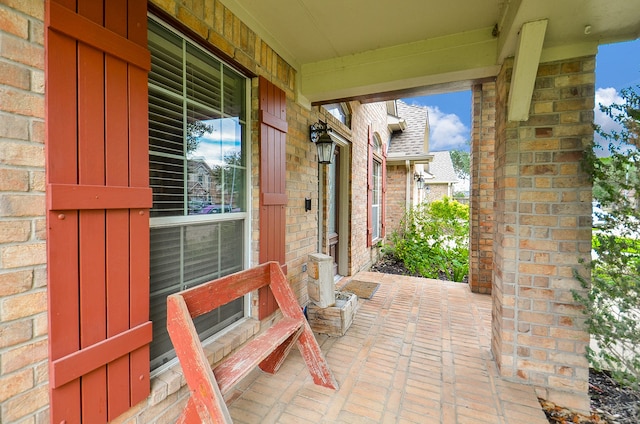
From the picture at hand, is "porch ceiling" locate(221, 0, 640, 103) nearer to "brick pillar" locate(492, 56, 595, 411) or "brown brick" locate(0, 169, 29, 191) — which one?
"brick pillar" locate(492, 56, 595, 411)

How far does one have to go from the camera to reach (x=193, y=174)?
1762mm

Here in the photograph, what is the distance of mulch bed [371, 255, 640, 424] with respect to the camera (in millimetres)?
1742

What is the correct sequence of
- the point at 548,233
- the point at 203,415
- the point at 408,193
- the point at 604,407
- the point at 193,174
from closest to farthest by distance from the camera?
the point at 203,415 → the point at 193,174 → the point at 604,407 → the point at 548,233 → the point at 408,193

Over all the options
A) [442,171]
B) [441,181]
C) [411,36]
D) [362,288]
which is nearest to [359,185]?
[362,288]

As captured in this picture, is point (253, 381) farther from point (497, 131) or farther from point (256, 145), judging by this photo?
point (497, 131)

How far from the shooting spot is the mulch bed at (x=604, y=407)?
5.72 ft

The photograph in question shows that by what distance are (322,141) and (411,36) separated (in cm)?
121

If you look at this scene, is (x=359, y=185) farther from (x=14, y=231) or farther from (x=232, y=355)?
(x=14, y=231)

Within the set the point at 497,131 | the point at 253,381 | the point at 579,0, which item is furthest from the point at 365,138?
the point at 253,381

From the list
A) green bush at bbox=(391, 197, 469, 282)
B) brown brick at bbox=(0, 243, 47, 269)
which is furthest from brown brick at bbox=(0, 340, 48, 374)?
green bush at bbox=(391, 197, 469, 282)

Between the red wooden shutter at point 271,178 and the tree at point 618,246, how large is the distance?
6.94 ft

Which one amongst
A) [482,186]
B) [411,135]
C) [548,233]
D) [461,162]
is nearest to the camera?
[548,233]

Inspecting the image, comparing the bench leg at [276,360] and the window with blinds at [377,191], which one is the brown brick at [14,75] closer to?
the bench leg at [276,360]

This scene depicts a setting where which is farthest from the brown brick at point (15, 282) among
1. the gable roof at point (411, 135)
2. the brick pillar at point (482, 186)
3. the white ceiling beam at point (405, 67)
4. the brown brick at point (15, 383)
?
the gable roof at point (411, 135)
